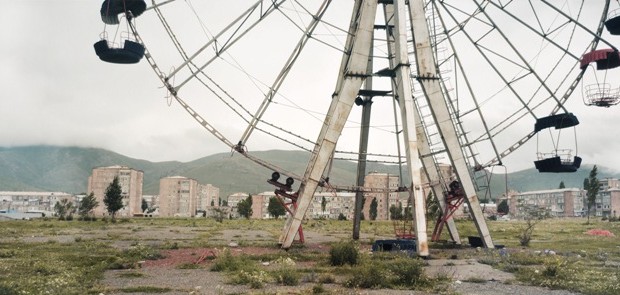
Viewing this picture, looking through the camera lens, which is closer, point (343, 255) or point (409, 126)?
point (343, 255)

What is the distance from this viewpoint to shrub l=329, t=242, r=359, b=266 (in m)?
20.8

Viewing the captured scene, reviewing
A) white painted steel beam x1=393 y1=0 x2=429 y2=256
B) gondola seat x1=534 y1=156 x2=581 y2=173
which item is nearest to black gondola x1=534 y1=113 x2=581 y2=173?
gondola seat x1=534 y1=156 x2=581 y2=173

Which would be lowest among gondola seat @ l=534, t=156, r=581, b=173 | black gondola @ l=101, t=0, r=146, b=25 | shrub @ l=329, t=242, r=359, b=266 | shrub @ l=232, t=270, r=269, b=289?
shrub @ l=232, t=270, r=269, b=289

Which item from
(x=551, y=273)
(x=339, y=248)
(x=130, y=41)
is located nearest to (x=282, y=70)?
(x=130, y=41)

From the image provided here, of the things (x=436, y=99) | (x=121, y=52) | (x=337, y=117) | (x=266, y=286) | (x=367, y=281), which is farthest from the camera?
(x=436, y=99)

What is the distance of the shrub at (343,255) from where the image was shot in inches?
821

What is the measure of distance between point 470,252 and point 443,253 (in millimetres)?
1790

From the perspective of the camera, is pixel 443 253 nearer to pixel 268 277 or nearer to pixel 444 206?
pixel 444 206

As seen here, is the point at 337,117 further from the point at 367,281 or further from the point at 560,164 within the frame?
the point at 560,164

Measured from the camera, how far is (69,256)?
74.0 ft

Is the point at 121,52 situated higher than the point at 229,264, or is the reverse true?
the point at 121,52

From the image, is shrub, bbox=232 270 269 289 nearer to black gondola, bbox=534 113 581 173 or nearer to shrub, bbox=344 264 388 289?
shrub, bbox=344 264 388 289

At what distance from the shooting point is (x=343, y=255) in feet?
68.4

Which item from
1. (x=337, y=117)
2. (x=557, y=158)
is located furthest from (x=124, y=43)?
(x=557, y=158)
